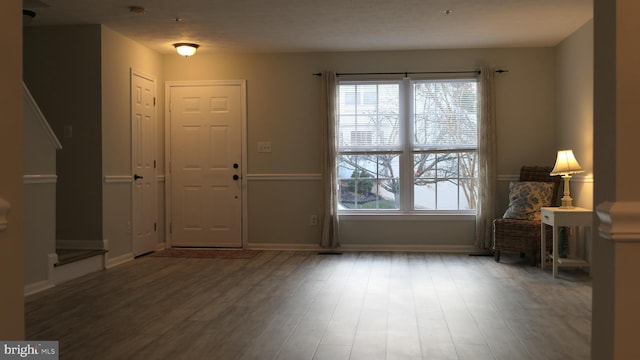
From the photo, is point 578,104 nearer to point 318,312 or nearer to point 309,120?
point 309,120

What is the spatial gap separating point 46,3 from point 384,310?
3946mm

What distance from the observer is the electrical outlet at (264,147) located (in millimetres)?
7094

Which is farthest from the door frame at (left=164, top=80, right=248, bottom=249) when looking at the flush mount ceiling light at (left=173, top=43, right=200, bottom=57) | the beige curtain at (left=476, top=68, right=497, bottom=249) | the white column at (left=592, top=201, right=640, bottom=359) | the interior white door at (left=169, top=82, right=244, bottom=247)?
the white column at (left=592, top=201, right=640, bottom=359)

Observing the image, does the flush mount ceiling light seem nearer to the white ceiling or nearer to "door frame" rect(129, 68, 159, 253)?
the white ceiling

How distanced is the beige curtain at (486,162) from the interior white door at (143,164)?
4.00 meters

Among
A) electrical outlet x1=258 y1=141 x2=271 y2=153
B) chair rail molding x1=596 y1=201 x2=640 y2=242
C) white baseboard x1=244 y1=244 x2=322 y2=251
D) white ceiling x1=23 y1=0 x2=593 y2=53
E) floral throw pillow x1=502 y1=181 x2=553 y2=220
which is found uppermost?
white ceiling x1=23 y1=0 x2=593 y2=53

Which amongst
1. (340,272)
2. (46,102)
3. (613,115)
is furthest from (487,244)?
(613,115)

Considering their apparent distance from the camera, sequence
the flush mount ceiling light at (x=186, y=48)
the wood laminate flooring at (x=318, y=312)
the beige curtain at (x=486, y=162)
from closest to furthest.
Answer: the wood laminate flooring at (x=318, y=312), the flush mount ceiling light at (x=186, y=48), the beige curtain at (x=486, y=162)

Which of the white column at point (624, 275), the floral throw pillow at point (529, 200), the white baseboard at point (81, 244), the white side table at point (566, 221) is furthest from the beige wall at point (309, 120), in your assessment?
the white column at point (624, 275)

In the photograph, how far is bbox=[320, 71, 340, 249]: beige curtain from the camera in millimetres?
6887

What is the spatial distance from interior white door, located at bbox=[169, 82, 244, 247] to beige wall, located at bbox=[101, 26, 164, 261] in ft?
3.07

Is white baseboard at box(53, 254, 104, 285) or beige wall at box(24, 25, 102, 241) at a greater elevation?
beige wall at box(24, 25, 102, 241)

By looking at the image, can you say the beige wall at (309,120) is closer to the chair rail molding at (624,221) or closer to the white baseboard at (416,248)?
the white baseboard at (416,248)

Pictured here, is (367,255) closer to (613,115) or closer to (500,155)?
(500,155)
